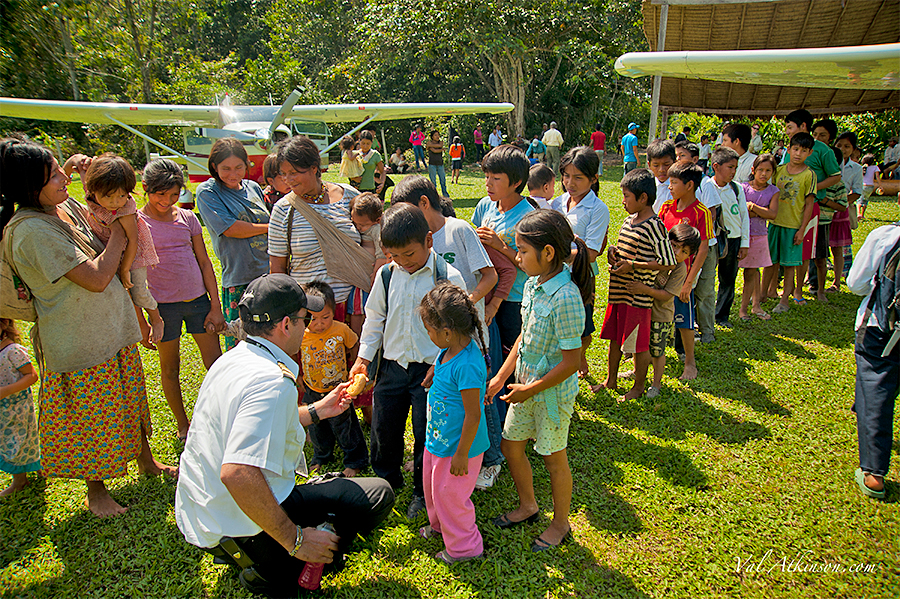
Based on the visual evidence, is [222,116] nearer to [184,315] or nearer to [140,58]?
[184,315]

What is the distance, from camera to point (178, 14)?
108 feet

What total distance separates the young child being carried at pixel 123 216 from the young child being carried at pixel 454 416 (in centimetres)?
197

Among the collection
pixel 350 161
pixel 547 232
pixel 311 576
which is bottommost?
pixel 311 576

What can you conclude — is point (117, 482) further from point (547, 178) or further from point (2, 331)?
point (547, 178)

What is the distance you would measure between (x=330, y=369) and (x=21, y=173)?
6.58 ft

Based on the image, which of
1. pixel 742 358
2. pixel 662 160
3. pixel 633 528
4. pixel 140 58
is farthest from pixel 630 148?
pixel 140 58

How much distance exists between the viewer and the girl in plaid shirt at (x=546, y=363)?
2.73m

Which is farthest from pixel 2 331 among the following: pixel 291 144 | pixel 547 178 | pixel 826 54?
pixel 826 54

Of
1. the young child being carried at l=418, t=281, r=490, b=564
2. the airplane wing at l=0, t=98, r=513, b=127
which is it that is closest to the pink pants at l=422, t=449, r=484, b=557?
the young child being carried at l=418, t=281, r=490, b=564

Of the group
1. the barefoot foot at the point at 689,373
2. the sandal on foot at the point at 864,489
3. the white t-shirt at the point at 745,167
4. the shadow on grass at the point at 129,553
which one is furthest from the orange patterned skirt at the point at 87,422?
the white t-shirt at the point at 745,167

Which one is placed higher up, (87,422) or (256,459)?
(256,459)

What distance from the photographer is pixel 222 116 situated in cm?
1476

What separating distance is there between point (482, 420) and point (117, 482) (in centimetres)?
267

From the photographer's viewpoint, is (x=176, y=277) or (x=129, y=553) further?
(x=176, y=277)
